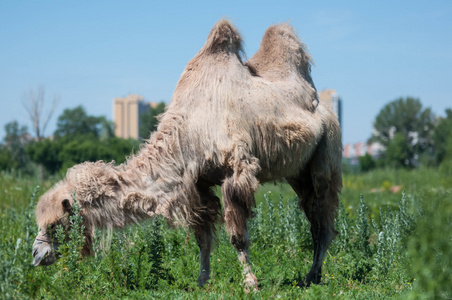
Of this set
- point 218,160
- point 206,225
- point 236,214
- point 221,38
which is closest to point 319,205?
point 206,225

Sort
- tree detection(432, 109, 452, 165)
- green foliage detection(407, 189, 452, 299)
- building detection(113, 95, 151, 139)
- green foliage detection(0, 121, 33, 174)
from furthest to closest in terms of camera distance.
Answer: building detection(113, 95, 151, 139) → green foliage detection(0, 121, 33, 174) → tree detection(432, 109, 452, 165) → green foliage detection(407, 189, 452, 299)

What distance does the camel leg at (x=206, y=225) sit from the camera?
20.6 feet

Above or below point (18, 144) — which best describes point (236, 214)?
below

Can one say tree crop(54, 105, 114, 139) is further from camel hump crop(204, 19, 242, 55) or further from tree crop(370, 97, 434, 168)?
camel hump crop(204, 19, 242, 55)

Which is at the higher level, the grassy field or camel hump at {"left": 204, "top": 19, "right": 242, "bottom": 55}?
camel hump at {"left": 204, "top": 19, "right": 242, "bottom": 55}

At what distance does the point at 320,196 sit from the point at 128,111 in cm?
16233

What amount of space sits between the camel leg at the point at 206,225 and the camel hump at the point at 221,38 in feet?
5.55

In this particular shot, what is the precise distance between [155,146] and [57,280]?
1681mm

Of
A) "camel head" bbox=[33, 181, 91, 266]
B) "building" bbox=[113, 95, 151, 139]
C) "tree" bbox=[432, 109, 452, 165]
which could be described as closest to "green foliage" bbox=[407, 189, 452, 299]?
"tree" bbox=[432, 109, 452, 165]

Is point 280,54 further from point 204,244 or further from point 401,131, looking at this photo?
point 401,131

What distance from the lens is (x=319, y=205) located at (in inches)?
279

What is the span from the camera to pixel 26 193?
12.5 metres

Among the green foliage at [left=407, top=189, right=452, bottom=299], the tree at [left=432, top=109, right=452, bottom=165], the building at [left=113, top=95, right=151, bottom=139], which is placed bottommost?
the green foliage at [left=407, top=189, right=452, bottom=299]

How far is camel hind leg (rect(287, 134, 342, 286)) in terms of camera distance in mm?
6922
